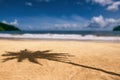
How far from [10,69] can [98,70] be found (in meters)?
3.94

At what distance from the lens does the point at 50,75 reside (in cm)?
802

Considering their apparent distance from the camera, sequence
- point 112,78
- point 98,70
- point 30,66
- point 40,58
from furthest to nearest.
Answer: point 40,58, point 30,66, point 98,70, point 112,78

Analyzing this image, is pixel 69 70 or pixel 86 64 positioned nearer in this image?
pixel 69 70

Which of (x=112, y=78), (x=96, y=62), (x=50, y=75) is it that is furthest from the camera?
(x=96, y=62)

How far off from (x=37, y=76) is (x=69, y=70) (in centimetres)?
153

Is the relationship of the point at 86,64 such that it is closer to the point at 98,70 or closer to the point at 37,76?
the point at 98,70

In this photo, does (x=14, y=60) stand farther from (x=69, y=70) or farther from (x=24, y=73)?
(x=69, y=70)

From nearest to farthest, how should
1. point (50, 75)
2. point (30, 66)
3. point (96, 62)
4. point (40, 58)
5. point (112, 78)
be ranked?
point (112, 78) < point (50, 75) < point (30, 66) < point (96, 62) < point (40, 58)

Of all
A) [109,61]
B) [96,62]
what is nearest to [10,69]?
[96,62]

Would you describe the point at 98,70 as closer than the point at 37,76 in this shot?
No

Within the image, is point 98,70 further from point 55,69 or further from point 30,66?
point 30,66

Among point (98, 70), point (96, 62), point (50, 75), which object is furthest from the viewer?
point (96, 62)

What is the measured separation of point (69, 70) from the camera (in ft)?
28.5

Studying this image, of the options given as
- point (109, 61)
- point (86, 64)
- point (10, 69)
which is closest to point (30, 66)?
point (10, 69)
